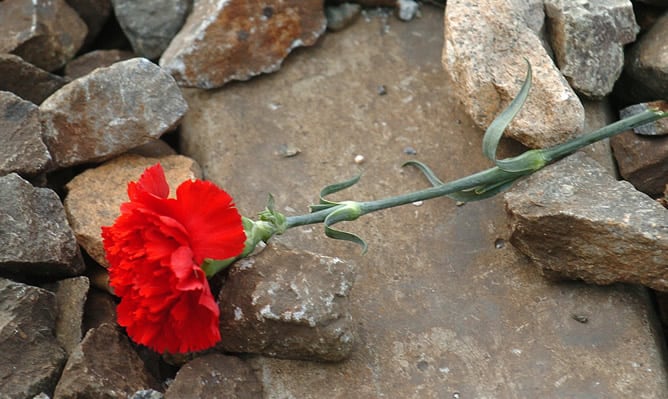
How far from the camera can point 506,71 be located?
226 centimetres

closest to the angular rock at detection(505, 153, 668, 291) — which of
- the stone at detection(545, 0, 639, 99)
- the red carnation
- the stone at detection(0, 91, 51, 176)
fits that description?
the stone at detection(545, 0, 639, 99)

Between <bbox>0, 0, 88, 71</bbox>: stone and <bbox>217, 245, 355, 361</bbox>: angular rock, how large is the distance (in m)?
1.03

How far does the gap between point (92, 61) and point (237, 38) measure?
0.44m

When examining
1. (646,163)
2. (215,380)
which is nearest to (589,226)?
(646,163)

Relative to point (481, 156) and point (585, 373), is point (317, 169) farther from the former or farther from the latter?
point (585, 373)

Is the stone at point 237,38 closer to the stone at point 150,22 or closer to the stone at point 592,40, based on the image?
the stone at point 150,22

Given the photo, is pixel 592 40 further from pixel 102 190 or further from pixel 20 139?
pixel 20 139

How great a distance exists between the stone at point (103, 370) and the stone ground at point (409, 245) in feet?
0.86

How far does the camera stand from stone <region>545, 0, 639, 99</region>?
235 centimetres

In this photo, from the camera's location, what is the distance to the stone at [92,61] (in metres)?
2.66

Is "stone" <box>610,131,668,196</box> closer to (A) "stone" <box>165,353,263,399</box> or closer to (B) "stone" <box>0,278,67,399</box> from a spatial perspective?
(A) "stone" <box>165,353,263,399</box>

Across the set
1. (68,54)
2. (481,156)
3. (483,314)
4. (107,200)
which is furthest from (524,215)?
(68,54)

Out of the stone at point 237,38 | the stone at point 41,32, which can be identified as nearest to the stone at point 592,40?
the stone at point 237,38

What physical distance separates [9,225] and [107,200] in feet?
1.00
